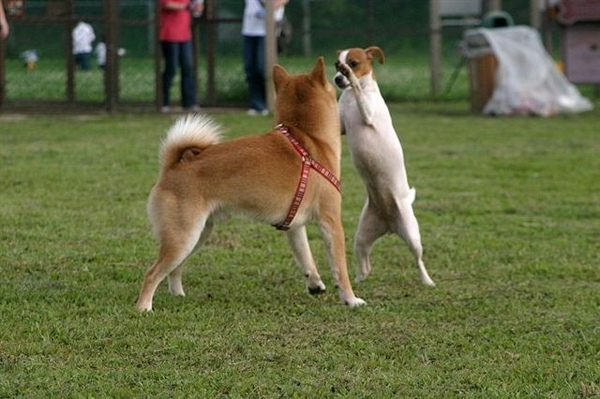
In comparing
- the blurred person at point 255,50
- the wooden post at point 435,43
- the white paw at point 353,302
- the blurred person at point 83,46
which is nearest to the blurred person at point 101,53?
the blurred person at point 83,46

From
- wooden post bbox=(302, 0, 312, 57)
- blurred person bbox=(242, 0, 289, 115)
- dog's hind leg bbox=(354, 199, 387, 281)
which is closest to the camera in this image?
dog's hind leg bbox=(354, 199, 387, 281)

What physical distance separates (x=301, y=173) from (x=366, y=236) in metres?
0.80

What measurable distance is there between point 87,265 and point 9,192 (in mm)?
2497

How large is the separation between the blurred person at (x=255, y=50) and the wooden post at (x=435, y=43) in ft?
13.1

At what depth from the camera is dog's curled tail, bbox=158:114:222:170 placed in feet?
17.9

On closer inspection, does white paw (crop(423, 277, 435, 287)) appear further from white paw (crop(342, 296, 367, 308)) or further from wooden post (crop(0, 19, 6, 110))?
wooden post (crop(0, 19, 6, 110))

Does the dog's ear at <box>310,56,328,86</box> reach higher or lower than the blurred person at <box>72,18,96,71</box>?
higher

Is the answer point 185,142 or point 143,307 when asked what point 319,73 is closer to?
point 185,142

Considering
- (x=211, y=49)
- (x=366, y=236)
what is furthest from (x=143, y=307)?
(x=211, y=49)

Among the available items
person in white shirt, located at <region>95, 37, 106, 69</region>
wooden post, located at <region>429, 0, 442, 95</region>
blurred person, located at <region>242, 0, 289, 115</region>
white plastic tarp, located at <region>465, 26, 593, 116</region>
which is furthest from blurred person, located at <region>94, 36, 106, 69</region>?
wooden post, located at <region>429, 0, 442, 95</region>

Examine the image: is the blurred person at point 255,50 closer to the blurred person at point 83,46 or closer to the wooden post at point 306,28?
the blurred person at point 83,46

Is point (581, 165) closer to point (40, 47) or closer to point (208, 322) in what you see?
point (208, 322)

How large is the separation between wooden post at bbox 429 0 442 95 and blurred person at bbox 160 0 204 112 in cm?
449

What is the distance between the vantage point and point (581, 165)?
1070 cm
